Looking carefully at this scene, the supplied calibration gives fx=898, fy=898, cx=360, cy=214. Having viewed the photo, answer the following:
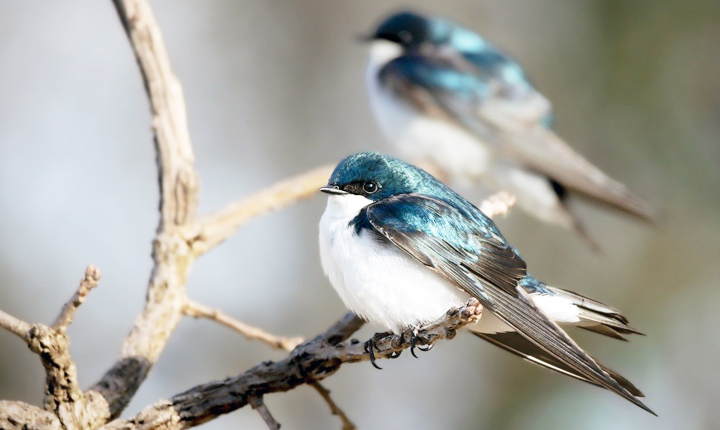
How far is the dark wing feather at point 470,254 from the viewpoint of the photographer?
1.65 m

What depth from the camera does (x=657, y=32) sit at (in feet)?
16.0

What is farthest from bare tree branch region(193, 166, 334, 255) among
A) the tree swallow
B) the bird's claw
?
the bird's claw

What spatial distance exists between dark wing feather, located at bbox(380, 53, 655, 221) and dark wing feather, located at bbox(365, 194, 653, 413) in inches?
103

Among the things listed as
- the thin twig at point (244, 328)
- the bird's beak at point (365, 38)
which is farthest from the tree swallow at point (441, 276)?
the bird's beak at point (365, 38)

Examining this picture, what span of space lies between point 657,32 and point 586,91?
497 mm

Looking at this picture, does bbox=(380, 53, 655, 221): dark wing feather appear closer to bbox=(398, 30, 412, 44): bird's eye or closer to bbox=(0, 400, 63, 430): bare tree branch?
bbox=(398, 30, 412, 44): bird's eye

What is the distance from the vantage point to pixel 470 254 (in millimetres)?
1772

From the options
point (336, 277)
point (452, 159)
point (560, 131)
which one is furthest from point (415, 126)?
point (336, 277)

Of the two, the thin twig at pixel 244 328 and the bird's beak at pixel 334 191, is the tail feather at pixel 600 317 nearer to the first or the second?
the bird's beak at pixel 334 191

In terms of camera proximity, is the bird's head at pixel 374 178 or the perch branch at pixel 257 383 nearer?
the perch branch at pixel 257 383

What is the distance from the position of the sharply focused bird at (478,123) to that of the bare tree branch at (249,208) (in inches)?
74.5

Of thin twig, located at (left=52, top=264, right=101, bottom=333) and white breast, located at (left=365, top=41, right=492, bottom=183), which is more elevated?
white breast, located at (left=365, top=41, right=492, bottom=183)

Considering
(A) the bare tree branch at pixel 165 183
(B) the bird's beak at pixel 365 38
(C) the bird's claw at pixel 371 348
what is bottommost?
(C) the bird's claw at pixel 371 348

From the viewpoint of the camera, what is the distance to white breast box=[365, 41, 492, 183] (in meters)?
4.54
